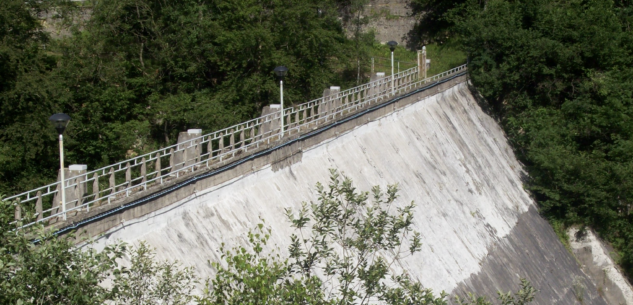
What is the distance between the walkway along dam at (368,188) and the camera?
50.8 feet

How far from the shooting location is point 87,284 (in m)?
9.07

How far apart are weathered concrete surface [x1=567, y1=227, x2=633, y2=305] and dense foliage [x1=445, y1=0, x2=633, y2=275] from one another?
0.56 m

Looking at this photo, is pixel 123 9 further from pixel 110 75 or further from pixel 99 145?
pixel 99 145

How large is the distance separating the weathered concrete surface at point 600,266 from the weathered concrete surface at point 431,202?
0.89m

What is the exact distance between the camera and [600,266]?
3028cm

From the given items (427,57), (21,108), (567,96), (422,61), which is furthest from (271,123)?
(427,57)

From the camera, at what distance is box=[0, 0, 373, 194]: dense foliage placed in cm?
2545

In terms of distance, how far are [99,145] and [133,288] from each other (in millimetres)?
18764

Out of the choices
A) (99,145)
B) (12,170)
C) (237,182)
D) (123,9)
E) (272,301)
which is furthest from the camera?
(123,9)

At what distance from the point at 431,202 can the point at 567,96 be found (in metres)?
13.4

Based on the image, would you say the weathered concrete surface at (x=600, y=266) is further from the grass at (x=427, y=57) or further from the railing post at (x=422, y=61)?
the grass at (x=427, y=57)

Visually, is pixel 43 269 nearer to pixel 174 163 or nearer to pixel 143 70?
pixel 174 163

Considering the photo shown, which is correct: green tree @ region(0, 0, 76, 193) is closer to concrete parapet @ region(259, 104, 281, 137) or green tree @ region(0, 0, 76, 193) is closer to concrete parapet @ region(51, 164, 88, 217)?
concrete parapet @ region(259, 104, 281, 137)

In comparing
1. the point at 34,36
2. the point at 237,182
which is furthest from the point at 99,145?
the point at 237,182
